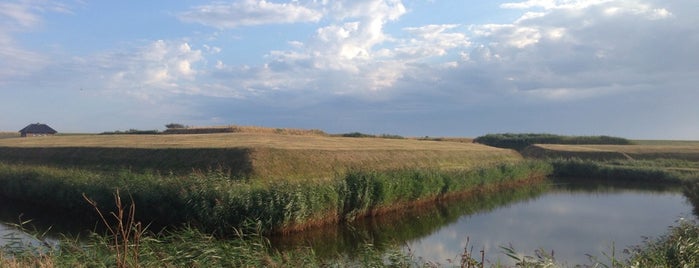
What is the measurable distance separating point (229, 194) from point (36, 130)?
7054 cm

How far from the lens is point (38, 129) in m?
75.7

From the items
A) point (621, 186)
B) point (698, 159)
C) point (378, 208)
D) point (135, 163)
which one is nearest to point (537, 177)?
point (621, 186)

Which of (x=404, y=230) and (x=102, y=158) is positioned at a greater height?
(x=102, y=158)

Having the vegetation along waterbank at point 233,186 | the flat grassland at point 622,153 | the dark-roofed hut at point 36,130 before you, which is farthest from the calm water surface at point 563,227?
the dark-roofed hut at point 36,130

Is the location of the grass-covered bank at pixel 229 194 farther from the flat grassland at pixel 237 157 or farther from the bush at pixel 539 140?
the bush at pixel 539 140

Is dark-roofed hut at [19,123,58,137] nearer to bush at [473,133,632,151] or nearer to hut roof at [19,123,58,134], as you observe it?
hut roof at [19,123,58,134]

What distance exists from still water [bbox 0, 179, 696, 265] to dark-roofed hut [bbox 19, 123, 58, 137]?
5841 centimetres

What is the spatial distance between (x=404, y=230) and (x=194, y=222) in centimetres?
789

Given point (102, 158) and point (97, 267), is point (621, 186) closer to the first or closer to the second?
point (102, 158)

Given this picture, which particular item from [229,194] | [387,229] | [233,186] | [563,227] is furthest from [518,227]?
[229,194]

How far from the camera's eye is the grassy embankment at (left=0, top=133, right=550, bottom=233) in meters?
18.1

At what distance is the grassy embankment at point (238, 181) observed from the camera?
59.5ft

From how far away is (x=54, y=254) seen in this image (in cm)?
857

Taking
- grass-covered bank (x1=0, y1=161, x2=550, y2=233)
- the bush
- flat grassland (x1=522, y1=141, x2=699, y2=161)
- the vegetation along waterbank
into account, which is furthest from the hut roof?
flat grassland (x1=522, y1=141, x2=699, y2=161)
